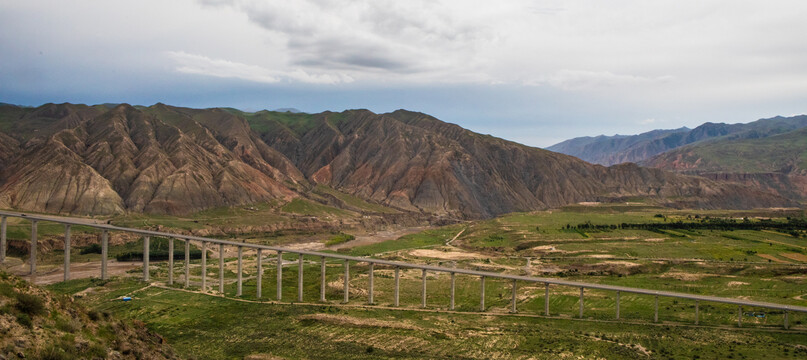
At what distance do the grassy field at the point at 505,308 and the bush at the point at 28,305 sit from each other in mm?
14764

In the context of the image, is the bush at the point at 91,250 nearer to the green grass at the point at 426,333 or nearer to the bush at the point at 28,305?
the green grass at the point at 426,333

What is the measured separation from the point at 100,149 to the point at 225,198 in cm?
4007

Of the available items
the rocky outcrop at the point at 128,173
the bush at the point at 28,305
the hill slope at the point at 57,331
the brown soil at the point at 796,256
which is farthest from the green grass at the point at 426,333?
the rocky outcrop at the point at 128,173

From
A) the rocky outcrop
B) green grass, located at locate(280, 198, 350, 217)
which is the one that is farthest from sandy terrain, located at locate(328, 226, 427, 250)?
the rocky outcrop

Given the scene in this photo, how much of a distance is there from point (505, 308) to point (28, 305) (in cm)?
4503

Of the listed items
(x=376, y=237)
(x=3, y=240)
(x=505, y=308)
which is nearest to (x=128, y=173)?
(x=376, y=237)

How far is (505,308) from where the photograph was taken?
5962 cm

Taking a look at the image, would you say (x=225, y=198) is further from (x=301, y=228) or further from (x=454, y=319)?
(x=454, y=319)

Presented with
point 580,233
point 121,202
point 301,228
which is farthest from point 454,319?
point 121,202

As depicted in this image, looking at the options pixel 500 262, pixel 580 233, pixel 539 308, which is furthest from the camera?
pixel 580 233

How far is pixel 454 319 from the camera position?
171 ft

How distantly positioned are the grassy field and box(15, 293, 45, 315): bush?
48.4ft

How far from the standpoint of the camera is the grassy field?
43.3 m

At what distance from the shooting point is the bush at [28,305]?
26062 mm
